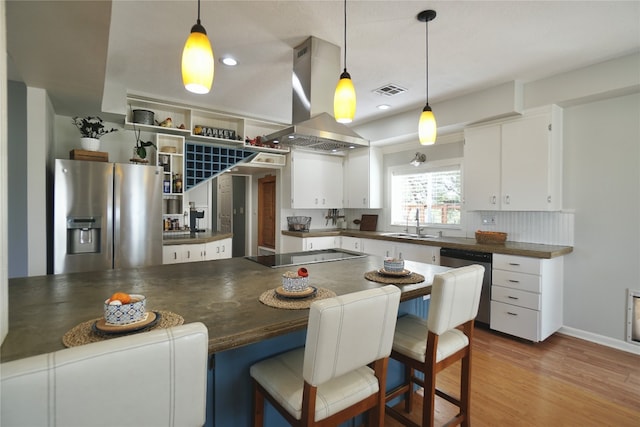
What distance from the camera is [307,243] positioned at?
485 centimetres

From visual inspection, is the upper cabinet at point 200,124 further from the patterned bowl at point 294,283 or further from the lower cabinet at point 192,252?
the patterned bowl at point 294,283

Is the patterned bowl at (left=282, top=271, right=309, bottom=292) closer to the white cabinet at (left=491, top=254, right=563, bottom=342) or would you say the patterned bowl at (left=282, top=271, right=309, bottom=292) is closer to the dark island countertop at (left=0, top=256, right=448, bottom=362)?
the dark island countertop at (left=0, top=256, right=448, bottom=362)

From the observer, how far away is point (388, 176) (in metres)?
5.18

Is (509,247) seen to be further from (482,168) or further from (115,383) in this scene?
(115,383)

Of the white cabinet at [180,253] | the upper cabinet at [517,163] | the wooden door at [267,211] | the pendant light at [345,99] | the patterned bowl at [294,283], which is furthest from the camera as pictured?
the wooden door at [267,211]

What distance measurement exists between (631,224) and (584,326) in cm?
109

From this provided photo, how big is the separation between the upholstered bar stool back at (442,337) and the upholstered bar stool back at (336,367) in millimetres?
339

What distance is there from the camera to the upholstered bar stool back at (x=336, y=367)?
1.06 m

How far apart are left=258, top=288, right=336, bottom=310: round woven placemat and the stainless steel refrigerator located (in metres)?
2.33

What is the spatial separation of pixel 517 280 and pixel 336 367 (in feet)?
9.04

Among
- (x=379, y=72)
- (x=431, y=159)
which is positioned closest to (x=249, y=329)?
(x=379, y=72)

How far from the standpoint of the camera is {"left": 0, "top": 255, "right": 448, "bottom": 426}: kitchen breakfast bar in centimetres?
108

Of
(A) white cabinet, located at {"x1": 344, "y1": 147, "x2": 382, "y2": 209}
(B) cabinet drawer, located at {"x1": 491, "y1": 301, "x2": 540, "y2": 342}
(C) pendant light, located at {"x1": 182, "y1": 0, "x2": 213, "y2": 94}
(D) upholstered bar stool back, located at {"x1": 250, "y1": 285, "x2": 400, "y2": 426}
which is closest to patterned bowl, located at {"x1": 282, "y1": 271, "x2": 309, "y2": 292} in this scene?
(D) upholstered bar stool back, located at {"x1": 250, "y1": 285, "x2": 400, "y2": 426}

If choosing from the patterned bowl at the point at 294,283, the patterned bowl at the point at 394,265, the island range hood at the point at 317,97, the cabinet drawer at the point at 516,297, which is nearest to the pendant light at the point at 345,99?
the island range hood at the point at 317,97
